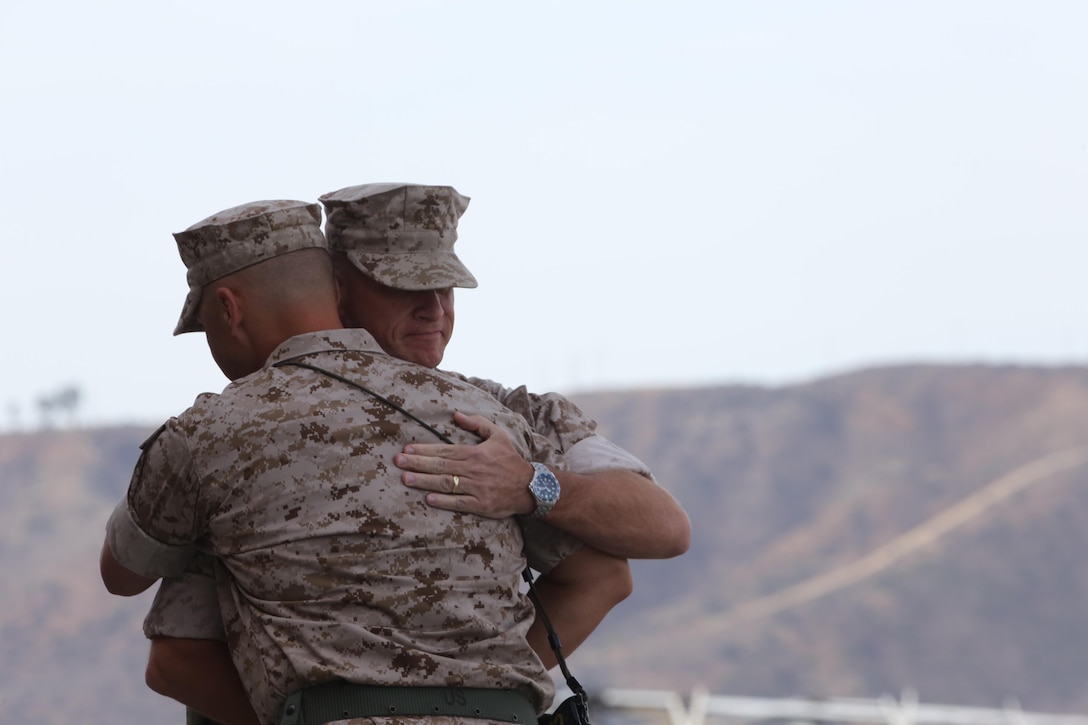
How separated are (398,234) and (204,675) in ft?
3.00

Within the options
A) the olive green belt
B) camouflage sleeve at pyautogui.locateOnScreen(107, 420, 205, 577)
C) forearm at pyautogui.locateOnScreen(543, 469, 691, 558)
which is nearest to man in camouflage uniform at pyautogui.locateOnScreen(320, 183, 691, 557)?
forearm at pyautogui.locateOnScreen(543, 469, 691, 558)

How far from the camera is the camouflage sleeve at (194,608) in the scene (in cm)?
270

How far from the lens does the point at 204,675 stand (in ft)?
8.83

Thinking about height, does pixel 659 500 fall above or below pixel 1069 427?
above

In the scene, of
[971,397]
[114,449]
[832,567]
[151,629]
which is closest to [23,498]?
[114,449]

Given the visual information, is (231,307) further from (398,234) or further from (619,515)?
(619,515)

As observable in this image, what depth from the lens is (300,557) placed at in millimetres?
2469

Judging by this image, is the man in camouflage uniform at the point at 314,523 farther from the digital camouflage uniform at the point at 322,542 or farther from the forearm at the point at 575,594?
the forearm at the point at 575,594

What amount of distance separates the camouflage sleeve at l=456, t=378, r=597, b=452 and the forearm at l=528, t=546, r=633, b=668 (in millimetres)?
241

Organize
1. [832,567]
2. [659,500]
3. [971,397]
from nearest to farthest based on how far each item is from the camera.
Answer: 1. [659,500]
2. [832,567]
3. [971,397]

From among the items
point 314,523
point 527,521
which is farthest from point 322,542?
point 527,521

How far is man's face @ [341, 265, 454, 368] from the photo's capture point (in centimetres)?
298

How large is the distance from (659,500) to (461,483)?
1.67ft

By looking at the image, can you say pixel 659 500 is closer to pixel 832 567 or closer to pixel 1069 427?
pixel 832 567
